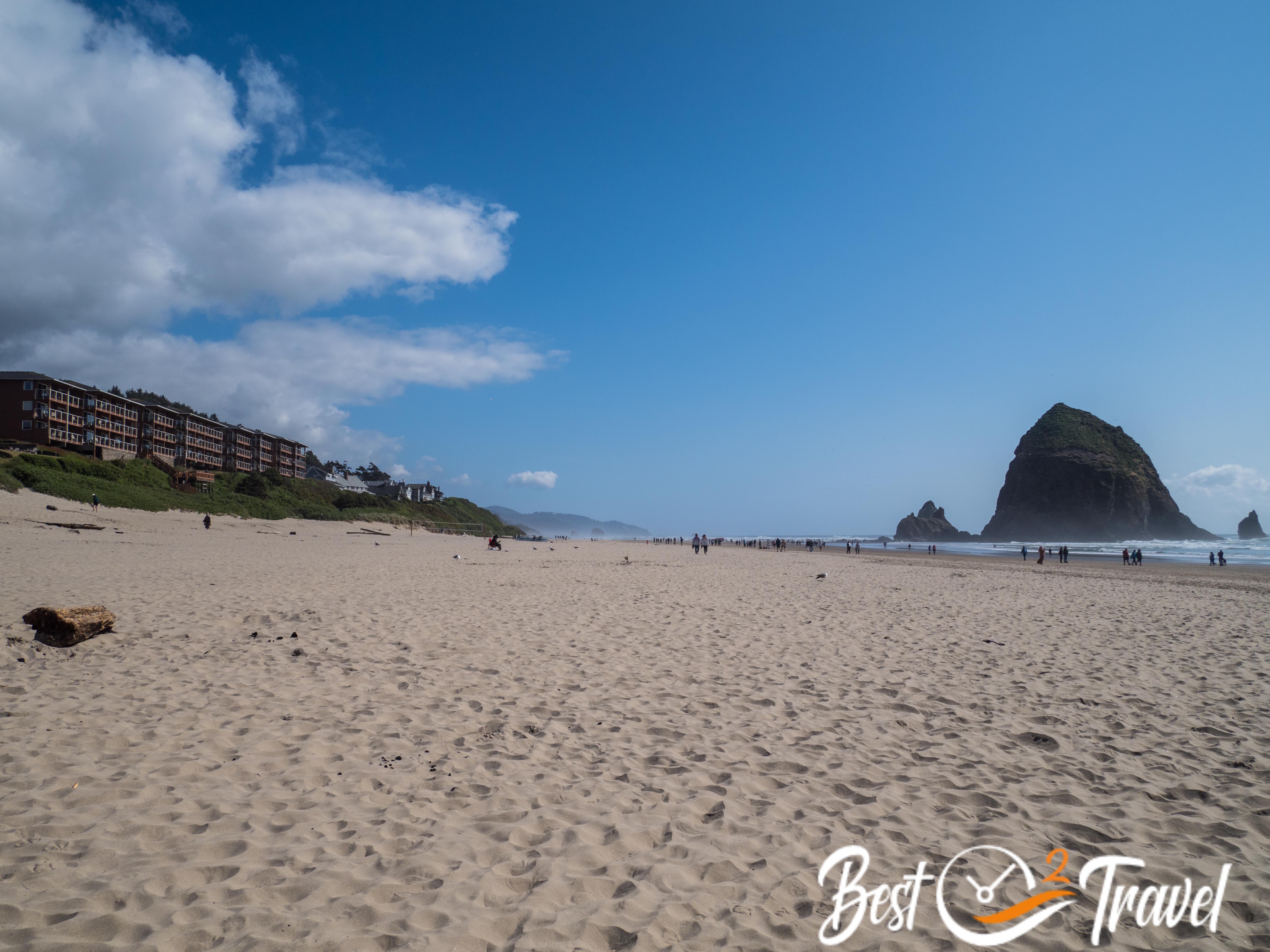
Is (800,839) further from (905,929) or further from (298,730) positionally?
(298,730)

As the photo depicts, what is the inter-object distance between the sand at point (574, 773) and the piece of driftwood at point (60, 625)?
23 centimetres

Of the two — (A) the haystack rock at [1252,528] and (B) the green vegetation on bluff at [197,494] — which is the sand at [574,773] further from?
(A) the haystack rock at [1252,528]

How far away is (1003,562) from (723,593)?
124 feet

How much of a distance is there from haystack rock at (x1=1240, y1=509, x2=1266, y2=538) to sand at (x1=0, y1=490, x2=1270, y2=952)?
17520 centimetres

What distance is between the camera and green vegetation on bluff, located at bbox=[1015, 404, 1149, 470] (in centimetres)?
12200

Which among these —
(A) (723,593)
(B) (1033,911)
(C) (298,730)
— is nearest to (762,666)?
(B) (1033,911)

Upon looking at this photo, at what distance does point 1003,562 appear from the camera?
45.0m

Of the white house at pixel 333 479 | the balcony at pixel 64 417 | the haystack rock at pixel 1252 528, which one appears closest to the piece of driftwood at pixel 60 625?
the balcony at pixel 64 417

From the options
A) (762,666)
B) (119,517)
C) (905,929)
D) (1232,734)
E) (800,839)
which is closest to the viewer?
(905,929)

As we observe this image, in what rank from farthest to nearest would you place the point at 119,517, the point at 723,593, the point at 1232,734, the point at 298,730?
the point at 119,517 < the point at 723,593 < the point at 1232,734 < the point at 298,730

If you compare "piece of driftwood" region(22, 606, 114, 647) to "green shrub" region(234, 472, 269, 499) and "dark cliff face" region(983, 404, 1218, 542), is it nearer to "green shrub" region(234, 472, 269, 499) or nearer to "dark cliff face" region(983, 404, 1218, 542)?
"green shrub" region(234, 472, 269, 499)

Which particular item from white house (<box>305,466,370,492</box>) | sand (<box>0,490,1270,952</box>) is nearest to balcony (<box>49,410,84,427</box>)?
white house (<box>305,466,370,492</box>)

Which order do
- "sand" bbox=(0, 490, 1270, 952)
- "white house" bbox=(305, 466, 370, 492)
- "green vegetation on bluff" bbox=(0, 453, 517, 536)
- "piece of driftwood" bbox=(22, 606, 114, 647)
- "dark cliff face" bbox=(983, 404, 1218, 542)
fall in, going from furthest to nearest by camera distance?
1. "dark cliff face" bbox=(983, 404, 1218, 542)
2. "white house" bbox=(305, 466, 370, 492)
3. "green vegetation on bluff" bbox=(0, 453, 517, 536)
4. "piece of driftwood" bbox=(22, 606, 114, 647)
5. "sand" bbox=(0, 490, 1270, 952)

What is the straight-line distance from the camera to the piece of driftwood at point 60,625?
805 centimetres
